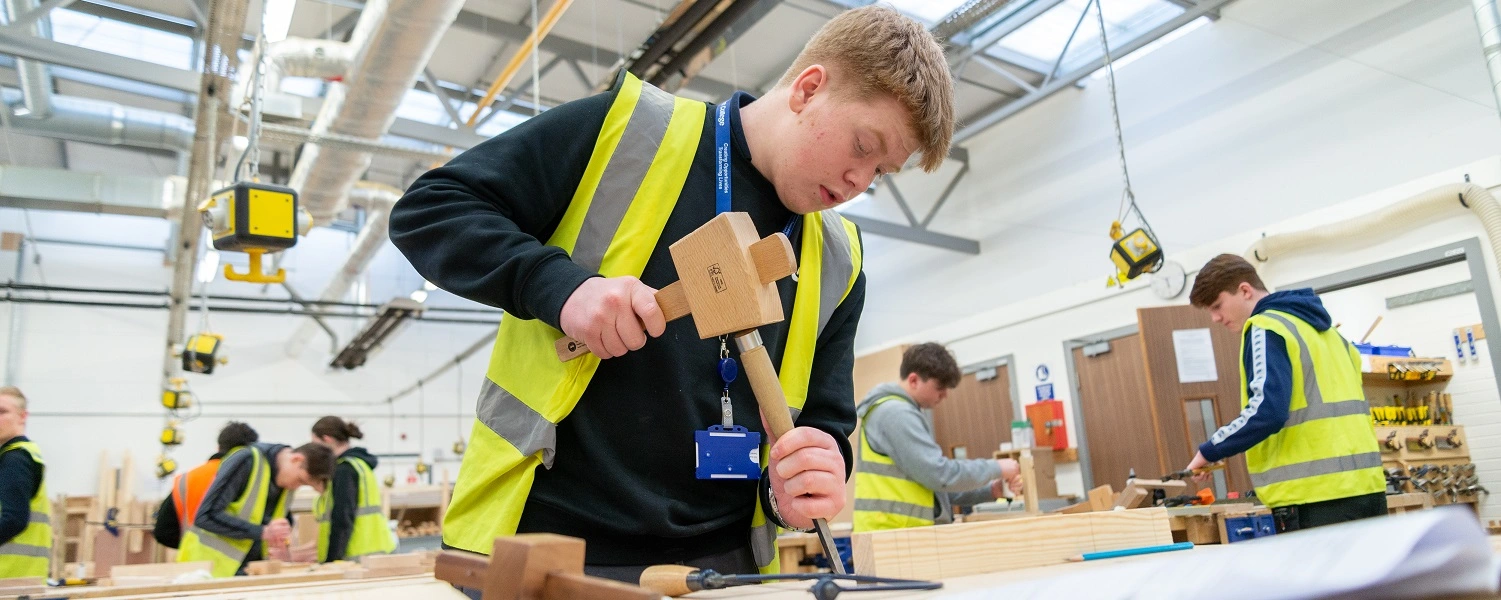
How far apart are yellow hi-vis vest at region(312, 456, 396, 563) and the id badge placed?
434cm

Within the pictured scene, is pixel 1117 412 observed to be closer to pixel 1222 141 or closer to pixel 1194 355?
pixel 1194 355

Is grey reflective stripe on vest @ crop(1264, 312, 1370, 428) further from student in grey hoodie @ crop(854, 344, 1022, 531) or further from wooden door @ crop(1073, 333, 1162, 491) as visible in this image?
wooden door @ crop(1073, 333, 1162, 491)

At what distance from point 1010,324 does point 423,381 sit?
859 cm

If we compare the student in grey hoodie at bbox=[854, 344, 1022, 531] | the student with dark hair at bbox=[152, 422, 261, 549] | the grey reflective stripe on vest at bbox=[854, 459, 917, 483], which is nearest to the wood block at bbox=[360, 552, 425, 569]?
the student in grey hoodie at bbox=[854, 344, 1022, 531]

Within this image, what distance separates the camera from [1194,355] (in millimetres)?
6258

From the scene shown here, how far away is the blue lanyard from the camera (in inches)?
46.3

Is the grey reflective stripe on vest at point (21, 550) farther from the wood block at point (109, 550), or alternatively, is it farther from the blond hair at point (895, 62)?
the wood block at point (109, 550)

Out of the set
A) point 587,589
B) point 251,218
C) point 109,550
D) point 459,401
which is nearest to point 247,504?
point 251,218

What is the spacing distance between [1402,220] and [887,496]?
3.86 m

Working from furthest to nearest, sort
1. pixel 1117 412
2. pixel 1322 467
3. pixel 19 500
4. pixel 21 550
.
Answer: pixel 1117 412
pixel 21 550
pixel 19 500
pixel 1322 467

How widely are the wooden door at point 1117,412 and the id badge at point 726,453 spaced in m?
6.41

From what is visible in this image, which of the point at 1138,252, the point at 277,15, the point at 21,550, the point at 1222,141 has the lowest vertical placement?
the point at 21,550

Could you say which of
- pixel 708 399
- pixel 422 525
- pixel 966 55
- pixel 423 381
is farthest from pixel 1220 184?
pixel 423 381

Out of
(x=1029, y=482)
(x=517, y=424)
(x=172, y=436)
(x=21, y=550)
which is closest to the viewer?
(x=517, y=424)
